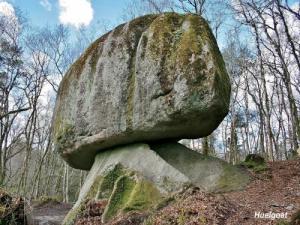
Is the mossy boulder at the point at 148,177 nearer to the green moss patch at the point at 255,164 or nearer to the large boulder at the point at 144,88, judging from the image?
the large boulder at the point at 144,88

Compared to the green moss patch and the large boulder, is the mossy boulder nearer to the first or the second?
the large boulder

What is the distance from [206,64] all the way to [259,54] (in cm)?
1273

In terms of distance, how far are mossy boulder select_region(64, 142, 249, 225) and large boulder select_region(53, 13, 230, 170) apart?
554mm

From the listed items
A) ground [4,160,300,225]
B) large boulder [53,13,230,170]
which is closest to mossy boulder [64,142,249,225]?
ground [4,160,300,225]

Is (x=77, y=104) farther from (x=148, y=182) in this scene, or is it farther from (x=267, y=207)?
(x=267, y=207)

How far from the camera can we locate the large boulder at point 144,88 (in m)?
9.81

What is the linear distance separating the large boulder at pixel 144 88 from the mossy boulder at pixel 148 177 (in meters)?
0.55

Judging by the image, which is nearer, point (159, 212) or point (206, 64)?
point (159, 212)

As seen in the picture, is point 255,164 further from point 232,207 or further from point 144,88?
point 232,207

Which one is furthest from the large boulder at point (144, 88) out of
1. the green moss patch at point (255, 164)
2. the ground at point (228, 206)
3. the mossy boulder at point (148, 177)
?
the ground at point (228, 206)

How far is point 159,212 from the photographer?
7.66 m

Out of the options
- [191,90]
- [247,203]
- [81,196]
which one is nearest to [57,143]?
[81,196]

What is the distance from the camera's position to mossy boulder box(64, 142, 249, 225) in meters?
8.85

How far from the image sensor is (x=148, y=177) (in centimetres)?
944
